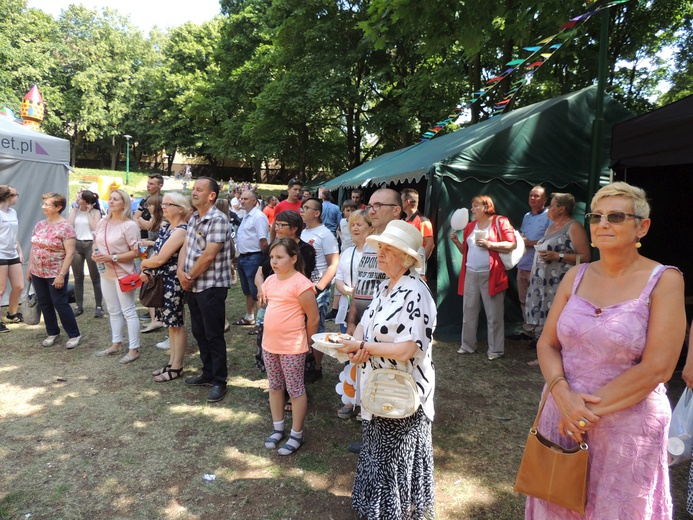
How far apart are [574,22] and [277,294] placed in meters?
4.10

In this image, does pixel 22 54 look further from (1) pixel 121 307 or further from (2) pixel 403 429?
(2) pixel 403 429

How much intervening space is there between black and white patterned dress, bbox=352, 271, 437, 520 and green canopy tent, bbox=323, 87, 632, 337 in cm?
363

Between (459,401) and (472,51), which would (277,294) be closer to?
(459,401)

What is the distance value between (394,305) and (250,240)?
3.93m

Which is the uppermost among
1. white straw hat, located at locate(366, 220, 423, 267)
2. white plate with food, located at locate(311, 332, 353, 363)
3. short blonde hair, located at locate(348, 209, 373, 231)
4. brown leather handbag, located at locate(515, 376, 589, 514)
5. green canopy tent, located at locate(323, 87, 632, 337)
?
green canopy tent, located at locate(323, 87, 632, 337)

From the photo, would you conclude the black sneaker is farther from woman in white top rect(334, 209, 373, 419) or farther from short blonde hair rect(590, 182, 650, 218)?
short blonde hair rect(590, 182, 650, 218)

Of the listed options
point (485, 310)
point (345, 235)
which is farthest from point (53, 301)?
point (485, 310)

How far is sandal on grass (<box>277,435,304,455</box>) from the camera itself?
10.3 feet

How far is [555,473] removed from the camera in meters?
1.69

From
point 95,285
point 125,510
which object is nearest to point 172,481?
point 125,510

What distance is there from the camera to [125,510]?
2598mm

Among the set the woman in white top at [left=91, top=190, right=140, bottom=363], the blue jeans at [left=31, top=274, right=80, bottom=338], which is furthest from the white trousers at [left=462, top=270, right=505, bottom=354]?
the blue jeans at [left=31, top=274, right=80, bottom=338]

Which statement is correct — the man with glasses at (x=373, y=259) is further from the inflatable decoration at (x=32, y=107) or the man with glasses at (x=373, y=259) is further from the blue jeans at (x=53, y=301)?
the inflatable decoration at (x=32, y=107)

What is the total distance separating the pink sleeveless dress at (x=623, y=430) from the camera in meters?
1.64
